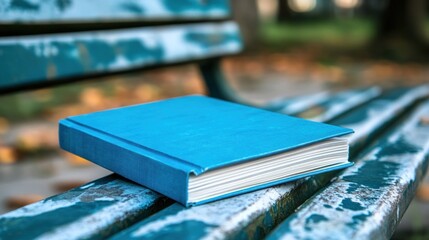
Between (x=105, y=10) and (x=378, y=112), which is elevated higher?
(x=105, y=10)

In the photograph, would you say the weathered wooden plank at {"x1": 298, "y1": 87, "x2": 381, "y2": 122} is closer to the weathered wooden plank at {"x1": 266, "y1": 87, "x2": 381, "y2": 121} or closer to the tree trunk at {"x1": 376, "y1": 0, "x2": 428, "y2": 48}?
the weathered wooden plank at {"x1": 266, "y1": 87, "x2": 381, "y2": 121}

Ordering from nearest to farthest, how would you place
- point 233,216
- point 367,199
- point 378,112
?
1. point 233,216
2. point 367,199
3. point 378,112

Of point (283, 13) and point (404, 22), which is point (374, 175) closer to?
point (404, 22)

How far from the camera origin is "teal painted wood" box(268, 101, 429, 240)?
84cm

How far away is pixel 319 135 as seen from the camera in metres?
1.04

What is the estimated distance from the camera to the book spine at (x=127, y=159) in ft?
3.00

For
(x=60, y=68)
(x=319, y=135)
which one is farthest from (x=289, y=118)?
(x=60, y=68)

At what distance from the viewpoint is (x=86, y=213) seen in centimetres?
90

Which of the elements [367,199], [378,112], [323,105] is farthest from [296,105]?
[367,199]

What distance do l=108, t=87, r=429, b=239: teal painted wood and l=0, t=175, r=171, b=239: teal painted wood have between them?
0.15 ft

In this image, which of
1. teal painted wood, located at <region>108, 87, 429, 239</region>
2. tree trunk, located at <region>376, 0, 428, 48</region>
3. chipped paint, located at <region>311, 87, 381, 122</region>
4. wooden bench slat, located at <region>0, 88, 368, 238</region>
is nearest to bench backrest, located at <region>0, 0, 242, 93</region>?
chipped paint, located at <region>311, 87, 381, 122</region>

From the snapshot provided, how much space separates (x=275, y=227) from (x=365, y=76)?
5628mm

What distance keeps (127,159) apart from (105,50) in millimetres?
824

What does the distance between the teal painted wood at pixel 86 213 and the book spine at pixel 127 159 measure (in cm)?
3
